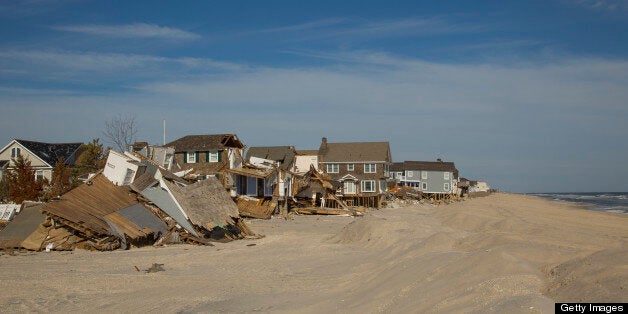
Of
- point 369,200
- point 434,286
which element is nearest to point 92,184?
point 434,286

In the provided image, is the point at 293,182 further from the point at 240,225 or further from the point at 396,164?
the point at 396,164

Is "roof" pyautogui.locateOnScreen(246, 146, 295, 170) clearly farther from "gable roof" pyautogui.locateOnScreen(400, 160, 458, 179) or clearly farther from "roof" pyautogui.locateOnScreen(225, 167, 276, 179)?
"gable roof" pyautogui.locateOnScreen(400, 160, 458, 179)

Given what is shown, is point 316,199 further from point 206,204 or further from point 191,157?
point 206,204

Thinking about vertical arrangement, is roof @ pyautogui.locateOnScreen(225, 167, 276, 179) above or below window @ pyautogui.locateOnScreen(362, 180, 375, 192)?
above

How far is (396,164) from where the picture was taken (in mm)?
101062

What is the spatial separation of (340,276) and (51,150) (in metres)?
52.9

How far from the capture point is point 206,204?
27.2 m

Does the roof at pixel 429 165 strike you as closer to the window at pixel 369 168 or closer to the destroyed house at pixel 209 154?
the window at pixel 369 168

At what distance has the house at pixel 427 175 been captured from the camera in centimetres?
9300

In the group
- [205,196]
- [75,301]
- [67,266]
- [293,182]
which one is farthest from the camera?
[293,182]

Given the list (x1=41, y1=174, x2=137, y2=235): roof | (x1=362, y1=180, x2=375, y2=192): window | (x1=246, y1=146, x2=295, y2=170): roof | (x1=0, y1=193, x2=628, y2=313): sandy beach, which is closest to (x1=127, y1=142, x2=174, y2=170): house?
(x1=41, y1=174, x2=137, y2=235): roof

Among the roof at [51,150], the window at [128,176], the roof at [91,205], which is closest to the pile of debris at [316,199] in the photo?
the window at [128,176]

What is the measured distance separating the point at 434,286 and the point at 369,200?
54.7m

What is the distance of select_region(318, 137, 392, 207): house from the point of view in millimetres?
66250
